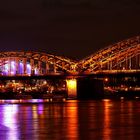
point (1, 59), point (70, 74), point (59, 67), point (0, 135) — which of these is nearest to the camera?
point (0, 135)

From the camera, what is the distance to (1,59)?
162250 mm

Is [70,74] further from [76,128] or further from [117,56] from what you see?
[76,128]

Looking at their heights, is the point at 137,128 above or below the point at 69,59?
below

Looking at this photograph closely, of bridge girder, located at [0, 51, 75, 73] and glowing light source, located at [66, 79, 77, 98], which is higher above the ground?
bridge girder, located at [0, 51, 75, 73]

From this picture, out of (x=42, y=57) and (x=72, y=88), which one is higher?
(x=42, y=57)

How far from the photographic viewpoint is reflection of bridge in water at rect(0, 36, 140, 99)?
13025cm

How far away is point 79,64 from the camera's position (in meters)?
149

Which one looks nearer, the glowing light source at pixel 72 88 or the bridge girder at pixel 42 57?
the glowing light source at pixel 72 88

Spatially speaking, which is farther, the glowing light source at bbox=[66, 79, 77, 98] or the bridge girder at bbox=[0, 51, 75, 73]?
the bridge girder at bbox=[0, 51, 75, 73]

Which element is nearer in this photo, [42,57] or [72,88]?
[72,88]

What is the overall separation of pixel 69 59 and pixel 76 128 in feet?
379

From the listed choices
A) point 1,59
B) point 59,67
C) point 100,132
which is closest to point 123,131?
point 100,132

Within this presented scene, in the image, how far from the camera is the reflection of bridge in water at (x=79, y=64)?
130 metres

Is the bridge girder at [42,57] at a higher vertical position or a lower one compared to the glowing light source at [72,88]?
higher
